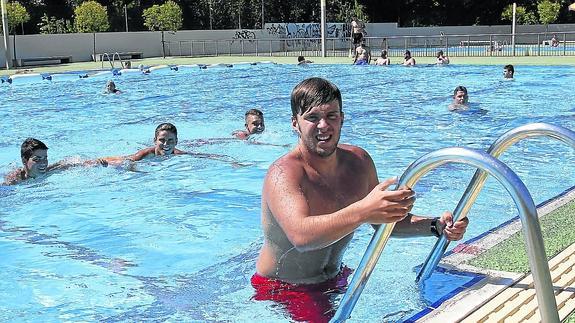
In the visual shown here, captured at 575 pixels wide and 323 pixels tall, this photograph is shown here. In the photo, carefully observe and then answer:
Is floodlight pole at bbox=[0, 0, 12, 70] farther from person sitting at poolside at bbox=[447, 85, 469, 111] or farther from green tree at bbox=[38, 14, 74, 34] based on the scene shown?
person sitting at poolside at bbox=[447, 85, 469, 111]

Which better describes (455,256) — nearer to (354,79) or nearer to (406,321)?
(406,321)

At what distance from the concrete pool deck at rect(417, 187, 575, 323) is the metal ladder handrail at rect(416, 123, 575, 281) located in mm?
244

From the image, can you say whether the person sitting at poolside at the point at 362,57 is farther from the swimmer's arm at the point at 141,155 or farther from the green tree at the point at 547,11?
the green tree at the point at 547,11

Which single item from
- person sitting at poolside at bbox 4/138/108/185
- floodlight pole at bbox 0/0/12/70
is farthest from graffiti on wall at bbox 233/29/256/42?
person sitting at poolside at bbox 4/138/108/185

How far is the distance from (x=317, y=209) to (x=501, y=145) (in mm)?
861

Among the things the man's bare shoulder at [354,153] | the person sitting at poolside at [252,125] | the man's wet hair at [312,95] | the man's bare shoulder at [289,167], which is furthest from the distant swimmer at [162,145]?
the man's wet hair at [312,95]

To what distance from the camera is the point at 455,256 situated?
3885 millimetres

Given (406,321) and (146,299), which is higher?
(406,321)

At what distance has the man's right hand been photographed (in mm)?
2162

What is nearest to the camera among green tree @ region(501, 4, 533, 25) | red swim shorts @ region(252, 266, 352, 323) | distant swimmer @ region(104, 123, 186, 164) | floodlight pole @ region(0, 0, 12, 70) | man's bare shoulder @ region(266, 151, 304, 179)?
man's bare shoulder @ region(266, 151, 304, 179)

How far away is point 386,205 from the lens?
85.0 inches

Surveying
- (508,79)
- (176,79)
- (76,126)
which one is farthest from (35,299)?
(176,79)

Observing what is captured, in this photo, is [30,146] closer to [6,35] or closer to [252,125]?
[252,125]

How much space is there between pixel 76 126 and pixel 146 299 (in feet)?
30.9
